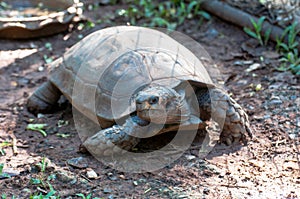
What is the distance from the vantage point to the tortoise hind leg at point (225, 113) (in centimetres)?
408

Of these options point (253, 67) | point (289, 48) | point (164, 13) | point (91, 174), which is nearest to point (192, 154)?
point (91, 174)

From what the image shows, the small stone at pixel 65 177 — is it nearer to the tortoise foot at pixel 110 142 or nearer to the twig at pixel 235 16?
the tortoise foot at pixel 110 142

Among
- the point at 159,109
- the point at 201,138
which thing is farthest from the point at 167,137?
the point at 159,109

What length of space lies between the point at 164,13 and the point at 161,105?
3627 mm

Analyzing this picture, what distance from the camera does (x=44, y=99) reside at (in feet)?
16.1

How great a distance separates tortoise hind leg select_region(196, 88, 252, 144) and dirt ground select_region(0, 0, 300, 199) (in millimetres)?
114

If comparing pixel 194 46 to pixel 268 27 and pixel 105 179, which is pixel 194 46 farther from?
pixel 105 179

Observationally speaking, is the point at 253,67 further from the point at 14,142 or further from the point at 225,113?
the point at 14,142

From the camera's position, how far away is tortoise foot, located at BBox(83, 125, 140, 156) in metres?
3.82

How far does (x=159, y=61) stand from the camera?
13.4 feet

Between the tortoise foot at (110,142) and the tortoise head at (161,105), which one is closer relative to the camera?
the tortoise head at (161,105)

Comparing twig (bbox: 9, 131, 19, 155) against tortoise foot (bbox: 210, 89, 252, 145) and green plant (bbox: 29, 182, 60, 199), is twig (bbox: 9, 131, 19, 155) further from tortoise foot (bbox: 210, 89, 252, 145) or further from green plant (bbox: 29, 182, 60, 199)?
tortoise foot (bbox: 210, 89, 252, 145)

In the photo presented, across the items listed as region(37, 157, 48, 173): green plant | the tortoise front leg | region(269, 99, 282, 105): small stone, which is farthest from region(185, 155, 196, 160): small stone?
region(269, 99, 282, 105): small stone

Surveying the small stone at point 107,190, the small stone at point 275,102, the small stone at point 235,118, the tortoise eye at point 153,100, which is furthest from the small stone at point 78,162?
the small stone at point 275,102
